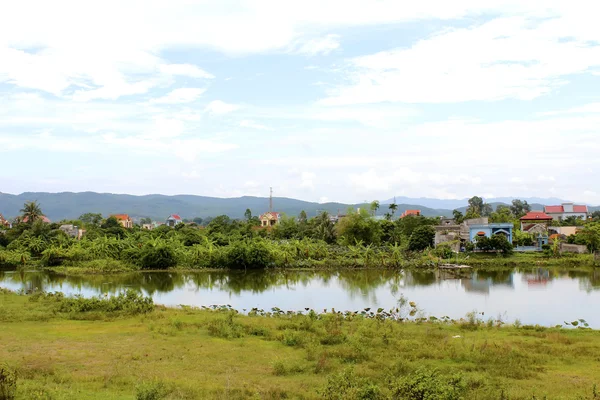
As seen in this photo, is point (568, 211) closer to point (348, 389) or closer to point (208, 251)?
point (208, 251)

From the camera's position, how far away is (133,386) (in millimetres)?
8477

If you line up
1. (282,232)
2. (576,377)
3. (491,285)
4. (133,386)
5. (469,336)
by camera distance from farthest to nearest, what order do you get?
(282,232) < (491,285) < (469,336) < (576,377) < (133,386)

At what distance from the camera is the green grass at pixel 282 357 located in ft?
26.2

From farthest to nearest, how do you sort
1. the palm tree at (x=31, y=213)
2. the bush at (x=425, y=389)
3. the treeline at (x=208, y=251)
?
the palm tree at (x=31, y=213) < the treeline at (x=208, y=251) < the bush at (x=425, y=389)

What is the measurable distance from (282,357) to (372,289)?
53.4 feet

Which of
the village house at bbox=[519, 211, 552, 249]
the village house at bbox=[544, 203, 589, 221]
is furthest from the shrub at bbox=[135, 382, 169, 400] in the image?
the village house at bbox=[544, 203, 589, 221]

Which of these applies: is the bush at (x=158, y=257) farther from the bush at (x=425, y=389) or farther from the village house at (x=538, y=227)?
the bush at (x=425, y=389)

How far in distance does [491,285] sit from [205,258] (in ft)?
64.6

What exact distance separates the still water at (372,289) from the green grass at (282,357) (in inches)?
210

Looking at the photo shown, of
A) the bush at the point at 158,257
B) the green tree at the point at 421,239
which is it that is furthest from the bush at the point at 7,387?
the green tree at the point at 421,239

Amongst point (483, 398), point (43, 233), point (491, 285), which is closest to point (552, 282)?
point (491, 285)

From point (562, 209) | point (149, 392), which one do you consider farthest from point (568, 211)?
point (149, 392)

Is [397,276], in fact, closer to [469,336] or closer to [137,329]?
[469,336]

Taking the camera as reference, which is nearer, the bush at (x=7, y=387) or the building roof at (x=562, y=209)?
the bush at (x=7, y=387)
